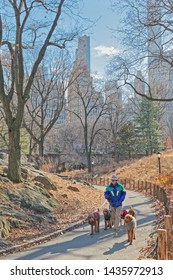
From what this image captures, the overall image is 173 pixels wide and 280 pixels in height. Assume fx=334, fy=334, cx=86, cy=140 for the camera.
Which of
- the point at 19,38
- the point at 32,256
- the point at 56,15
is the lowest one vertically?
the point at 32,256

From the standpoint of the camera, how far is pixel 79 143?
2309 inches

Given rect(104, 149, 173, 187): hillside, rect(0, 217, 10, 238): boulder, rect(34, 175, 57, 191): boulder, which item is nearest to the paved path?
rect(0, 217, 10, 238): boulder

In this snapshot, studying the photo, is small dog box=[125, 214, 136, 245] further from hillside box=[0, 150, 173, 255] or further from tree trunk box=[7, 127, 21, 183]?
tree trunk box=[7, 127, 21, 183]

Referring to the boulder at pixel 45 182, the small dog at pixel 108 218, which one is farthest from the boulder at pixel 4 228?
the boulder at pixel 45 182

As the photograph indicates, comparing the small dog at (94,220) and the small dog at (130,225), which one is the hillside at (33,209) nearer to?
the small dog at (94,220)

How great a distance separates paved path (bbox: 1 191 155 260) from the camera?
22.6ft

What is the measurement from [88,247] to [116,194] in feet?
5.10

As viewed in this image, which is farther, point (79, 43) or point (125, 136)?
point (125, 136)

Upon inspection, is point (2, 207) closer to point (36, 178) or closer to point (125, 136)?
point (36, 178)

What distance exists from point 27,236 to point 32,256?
1.57m

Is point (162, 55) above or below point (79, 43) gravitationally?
below

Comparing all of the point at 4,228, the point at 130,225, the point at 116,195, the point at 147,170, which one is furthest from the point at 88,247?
the point at 147,170

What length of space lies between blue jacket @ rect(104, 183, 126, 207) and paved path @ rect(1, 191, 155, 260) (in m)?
0.86

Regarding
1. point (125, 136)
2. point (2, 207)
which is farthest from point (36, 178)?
point (125, 136)
